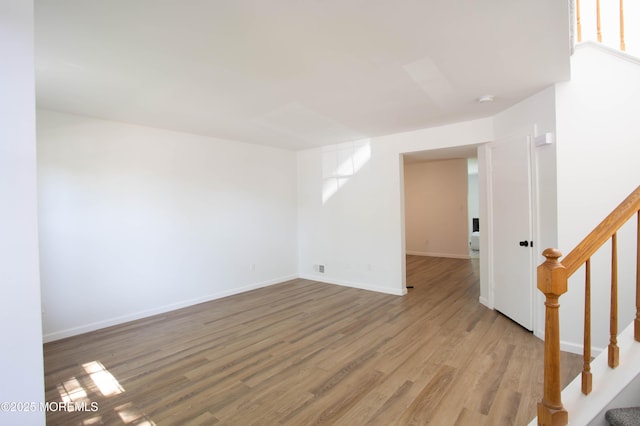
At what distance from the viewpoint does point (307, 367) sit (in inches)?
108

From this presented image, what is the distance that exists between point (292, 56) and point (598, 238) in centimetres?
218

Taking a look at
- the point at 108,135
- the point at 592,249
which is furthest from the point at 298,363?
A: the point at 108,135

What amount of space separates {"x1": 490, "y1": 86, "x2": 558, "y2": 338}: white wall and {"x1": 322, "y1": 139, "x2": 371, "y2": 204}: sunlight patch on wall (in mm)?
2389

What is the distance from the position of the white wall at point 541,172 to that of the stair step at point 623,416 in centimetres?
196

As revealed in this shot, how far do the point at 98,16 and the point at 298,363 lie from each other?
2975mm

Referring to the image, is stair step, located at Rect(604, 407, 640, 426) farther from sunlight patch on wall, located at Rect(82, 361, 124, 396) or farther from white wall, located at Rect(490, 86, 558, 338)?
sunlight patch on wall, located at Rect(82, 361, 124, 396)

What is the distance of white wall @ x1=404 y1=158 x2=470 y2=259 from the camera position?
8.15m

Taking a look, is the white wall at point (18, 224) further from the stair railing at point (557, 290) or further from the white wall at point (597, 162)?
the white wall at point (597, 162)

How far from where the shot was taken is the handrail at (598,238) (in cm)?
138

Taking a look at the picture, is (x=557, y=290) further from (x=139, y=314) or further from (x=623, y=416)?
(x=139, y=314)

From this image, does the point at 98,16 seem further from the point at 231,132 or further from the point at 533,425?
the point at 533,425

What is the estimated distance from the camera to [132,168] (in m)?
4.10

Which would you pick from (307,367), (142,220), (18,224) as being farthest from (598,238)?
(142,220)

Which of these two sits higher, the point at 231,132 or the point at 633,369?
the point at 231,132
